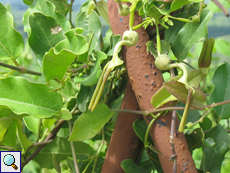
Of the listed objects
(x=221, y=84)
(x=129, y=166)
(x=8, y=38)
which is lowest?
(x=129, y=166)

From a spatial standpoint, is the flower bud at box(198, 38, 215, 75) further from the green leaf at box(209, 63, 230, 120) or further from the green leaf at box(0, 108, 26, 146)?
the green leaf at box(0, 108, 26, 146)

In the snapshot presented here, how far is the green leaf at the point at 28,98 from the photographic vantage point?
0.30 meters

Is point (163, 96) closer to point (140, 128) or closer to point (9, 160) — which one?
point (140, 128)

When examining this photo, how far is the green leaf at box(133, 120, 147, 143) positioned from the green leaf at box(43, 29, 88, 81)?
0.44 feet

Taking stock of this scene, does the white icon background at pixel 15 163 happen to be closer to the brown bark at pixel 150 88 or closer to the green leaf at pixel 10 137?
the green leaf at pixel 10 137

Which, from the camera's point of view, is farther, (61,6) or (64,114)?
(61,6)

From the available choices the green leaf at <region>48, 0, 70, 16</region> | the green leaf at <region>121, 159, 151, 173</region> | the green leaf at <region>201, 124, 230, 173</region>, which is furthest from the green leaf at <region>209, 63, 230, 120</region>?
the green leaf at <region>48, 0, 70, 16</region>

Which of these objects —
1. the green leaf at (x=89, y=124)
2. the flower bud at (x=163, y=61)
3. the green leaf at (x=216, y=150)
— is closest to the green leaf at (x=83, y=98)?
the green leaf at (x=89, y=124)

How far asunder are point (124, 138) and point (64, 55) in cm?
18

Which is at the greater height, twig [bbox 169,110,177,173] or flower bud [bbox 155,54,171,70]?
flower bud [bbox 155,54,171,70]

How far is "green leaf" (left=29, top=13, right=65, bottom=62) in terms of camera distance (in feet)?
1.04

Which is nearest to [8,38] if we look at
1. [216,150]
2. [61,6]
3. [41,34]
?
[41,34]

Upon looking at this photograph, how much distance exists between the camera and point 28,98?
0.31m

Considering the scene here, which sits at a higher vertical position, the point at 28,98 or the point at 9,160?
the point at 28,98
